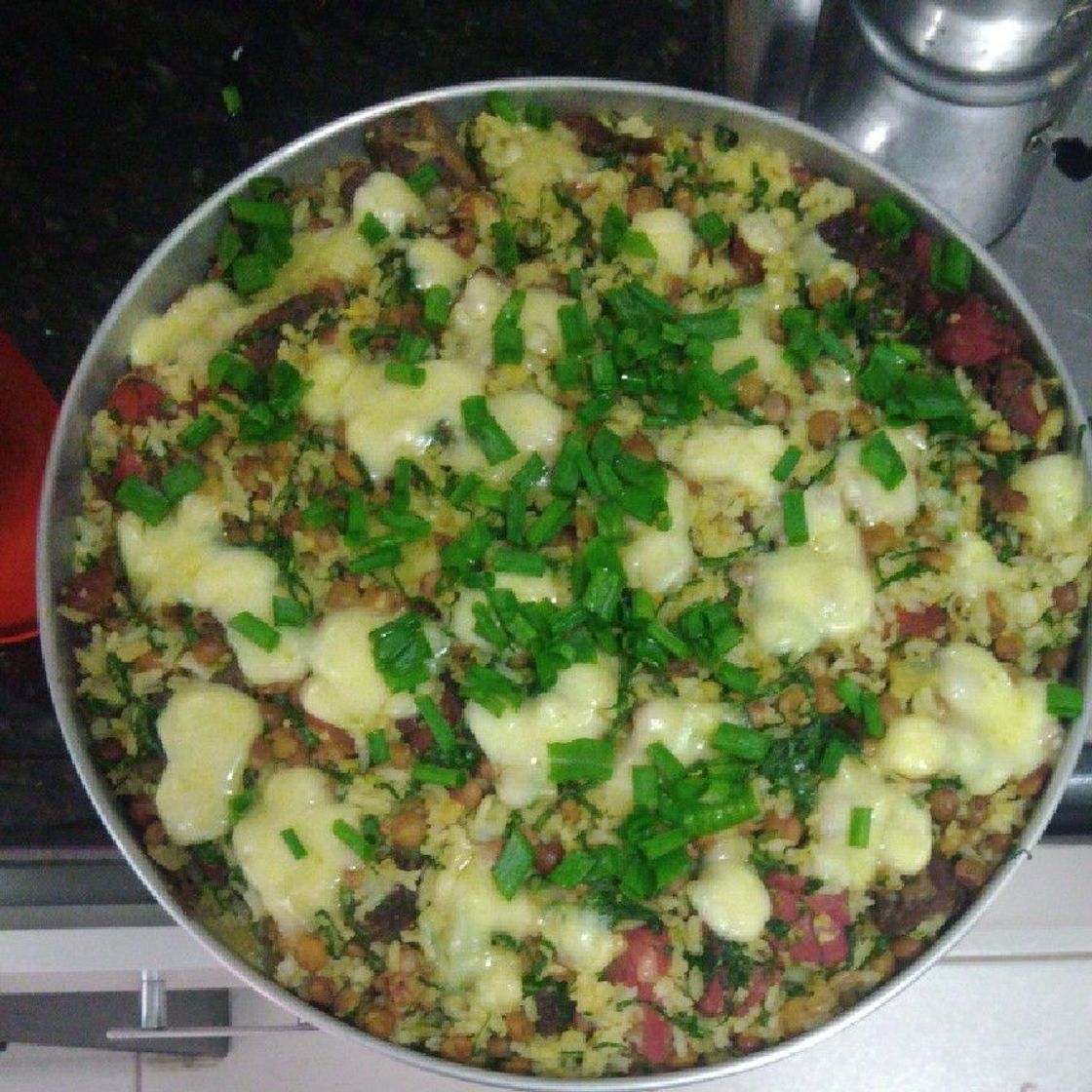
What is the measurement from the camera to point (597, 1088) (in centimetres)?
98

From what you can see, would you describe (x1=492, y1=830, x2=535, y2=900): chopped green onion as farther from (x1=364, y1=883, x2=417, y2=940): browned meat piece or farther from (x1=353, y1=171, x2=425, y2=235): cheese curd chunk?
(x1=353, y1=171, x2=425, y2=235): cheese curd chunk

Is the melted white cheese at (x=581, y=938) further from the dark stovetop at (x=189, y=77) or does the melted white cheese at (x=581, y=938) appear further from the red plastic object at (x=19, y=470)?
the dark stovetop at (x=189, y=77)

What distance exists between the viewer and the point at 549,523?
3.59 ft

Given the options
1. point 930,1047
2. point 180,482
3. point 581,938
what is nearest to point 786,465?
point 581,938

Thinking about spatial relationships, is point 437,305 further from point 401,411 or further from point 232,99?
point 232,99

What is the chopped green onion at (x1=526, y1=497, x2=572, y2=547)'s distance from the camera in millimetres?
1095

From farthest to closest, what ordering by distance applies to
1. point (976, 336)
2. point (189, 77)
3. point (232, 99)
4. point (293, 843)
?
point (189, 77) → point (232, 99) → point (976, 336) → point (293, 843)

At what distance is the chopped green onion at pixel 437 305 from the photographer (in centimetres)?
117

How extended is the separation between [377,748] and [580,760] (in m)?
0.18

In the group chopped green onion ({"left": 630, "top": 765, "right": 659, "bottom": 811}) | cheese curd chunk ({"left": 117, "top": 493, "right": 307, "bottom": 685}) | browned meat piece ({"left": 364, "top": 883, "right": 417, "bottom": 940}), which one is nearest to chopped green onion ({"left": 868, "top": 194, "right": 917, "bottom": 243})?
chopped green onion ({"left": 630, "top": 765, "right": 659, "bottom": 811})

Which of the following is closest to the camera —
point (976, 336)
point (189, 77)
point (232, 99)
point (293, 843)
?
point (293, 843)

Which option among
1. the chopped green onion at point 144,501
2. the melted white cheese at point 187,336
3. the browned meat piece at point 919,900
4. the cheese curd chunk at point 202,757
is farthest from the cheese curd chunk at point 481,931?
the melted white cheese at point 187,336

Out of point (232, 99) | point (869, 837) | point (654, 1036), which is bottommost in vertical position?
point (654, 1036)

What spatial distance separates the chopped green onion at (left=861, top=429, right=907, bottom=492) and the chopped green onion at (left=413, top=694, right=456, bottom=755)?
45cm
